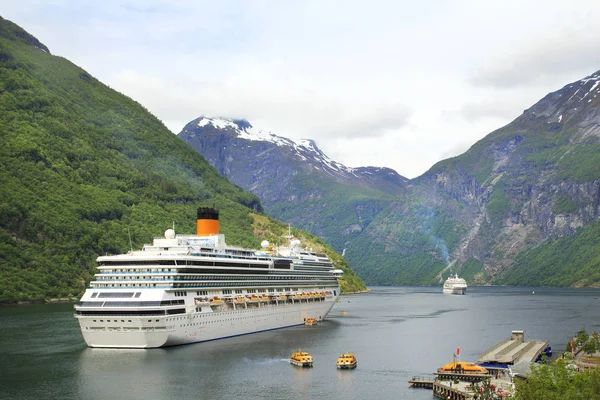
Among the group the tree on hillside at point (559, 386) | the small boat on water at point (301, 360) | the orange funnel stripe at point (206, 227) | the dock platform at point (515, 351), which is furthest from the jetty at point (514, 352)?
the orange funnel stripe at point (206, 227)

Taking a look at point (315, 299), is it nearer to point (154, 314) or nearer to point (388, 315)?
point (388, 315)

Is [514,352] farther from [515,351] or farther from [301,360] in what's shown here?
[301,360]

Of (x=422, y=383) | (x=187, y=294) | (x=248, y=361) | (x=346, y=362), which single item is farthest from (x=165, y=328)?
(x=422, y=383)

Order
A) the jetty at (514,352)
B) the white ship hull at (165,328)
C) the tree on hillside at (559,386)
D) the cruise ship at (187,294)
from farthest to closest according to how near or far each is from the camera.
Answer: the cruise ship at (187,294) < the white ship hull at (165,328) < the jetty at (514,352) < the tree on hillside at (559,386)

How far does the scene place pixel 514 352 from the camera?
97.8 m

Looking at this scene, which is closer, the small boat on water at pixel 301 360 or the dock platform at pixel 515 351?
the small boat on water at pixel 301 360

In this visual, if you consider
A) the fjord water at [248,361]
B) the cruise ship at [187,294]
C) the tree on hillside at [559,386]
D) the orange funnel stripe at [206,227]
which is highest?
the orange funnel stripe at [206,227]

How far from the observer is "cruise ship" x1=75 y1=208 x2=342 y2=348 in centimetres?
9519

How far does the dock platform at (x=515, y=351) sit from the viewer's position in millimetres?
92812

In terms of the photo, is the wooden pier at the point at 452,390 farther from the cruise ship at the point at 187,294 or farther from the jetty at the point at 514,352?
the cruise ship at the point at 187,294

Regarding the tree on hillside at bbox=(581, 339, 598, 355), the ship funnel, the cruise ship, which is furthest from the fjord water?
the ship funnel

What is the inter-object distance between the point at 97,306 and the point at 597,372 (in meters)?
63.8

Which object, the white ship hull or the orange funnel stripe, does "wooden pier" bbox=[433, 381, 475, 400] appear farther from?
the orange funnel stripe

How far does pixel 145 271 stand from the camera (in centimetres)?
9938
